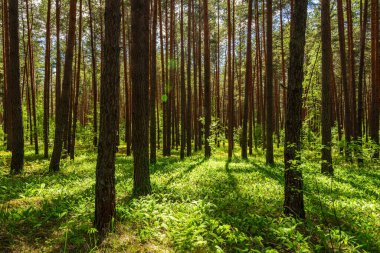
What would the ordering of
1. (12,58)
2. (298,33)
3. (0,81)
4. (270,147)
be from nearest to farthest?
1. (298,33)
2. (12,58)
3. (270,147)
4. (0,81)

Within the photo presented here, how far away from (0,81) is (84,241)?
29.7 meters

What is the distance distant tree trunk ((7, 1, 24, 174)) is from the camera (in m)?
10.8

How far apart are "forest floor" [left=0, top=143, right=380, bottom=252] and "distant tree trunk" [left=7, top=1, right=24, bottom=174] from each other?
67.6 inches

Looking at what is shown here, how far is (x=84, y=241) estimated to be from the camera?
466 cm

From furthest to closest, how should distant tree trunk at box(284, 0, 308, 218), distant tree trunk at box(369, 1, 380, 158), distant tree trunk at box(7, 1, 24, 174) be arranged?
distant tree trunk at box(369, 1, 380, 158), distant tree trunk at box(7, 1, 24, 174), distant tree trunk at box(284, 0, 308, 218)

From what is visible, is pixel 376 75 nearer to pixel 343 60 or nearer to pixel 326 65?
pixel 343 60

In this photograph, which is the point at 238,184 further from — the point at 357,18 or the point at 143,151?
the point at 357,18

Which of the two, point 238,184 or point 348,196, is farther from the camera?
point 238,184

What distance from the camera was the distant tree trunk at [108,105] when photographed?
4.98 m

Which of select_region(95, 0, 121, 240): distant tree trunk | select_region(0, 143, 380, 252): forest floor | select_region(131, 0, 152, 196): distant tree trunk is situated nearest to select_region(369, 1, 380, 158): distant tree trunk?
select_region(0, 143, 380, 252): forest floor

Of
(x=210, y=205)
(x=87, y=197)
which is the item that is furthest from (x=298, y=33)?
(x=87, y=197)

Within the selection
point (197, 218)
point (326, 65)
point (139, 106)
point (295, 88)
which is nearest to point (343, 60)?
point (326, 65)

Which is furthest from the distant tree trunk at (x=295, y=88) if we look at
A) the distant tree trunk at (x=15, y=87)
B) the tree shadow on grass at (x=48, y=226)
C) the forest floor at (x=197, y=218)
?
the distant tree trunk at (x=15, y=87)

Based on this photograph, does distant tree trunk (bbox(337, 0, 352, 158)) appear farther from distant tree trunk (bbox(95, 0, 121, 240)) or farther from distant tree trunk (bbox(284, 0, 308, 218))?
distant tree trunk (bbox(95, 0, 121, 240))
